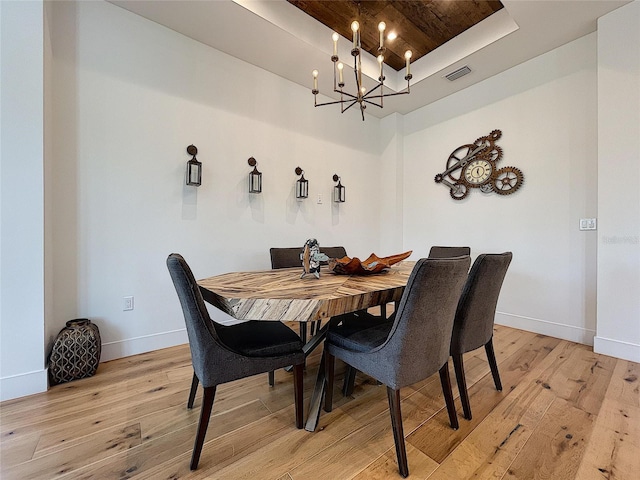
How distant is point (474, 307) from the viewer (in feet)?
4.92

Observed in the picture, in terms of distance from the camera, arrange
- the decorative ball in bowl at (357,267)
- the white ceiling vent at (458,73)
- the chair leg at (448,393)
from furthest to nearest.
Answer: the white ceiling vent at (458,73), the decorative ball in bowl at (357,267), the chair leg at (448,393)

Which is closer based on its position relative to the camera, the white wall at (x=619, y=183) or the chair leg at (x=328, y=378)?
the chair leg at (x=328, y=378)

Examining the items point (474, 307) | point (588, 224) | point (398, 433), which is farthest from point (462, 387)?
point (588, 224)

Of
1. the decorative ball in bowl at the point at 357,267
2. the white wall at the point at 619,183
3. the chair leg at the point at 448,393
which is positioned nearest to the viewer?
the chair leg at the point at 448,393

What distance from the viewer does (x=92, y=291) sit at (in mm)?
2090

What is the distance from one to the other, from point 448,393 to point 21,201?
270 centimetres

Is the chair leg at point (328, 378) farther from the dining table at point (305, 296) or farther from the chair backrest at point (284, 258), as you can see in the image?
the chair backrest at point (284, 258)

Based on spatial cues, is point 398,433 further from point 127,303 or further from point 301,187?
point 301,187

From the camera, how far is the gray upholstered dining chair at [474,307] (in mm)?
1458

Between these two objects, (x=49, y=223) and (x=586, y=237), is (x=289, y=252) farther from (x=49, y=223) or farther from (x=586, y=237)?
(x=586, y=237)

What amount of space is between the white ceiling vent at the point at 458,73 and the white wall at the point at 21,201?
360 centimetres

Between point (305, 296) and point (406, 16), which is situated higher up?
point (406, 16)

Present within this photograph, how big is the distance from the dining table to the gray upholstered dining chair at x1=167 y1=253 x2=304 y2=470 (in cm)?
8

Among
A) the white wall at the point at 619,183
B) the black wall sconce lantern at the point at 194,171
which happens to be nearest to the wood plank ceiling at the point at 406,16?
the white wall at the point at 619,183
